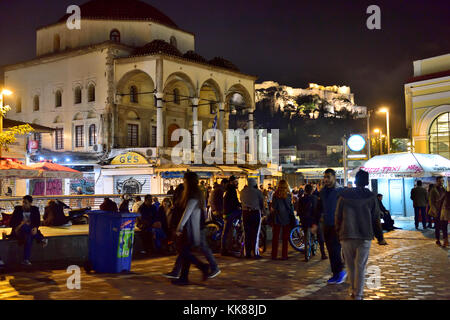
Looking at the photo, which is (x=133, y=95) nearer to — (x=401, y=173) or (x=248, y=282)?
(x=401, y=173)

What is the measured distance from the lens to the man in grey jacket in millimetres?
7215

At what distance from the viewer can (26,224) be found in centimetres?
1074

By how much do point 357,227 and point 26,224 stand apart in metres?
6.75

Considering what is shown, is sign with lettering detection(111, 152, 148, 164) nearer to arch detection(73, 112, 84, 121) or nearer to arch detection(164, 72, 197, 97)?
arch detection(73, 112, 84, 121)

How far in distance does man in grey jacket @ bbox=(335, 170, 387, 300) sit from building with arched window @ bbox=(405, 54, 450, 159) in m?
26.1

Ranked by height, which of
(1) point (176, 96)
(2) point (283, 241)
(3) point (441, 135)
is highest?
(1) point (176, 96)

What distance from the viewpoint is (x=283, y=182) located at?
11797mm

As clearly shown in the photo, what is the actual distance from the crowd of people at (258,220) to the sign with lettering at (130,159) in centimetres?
1782

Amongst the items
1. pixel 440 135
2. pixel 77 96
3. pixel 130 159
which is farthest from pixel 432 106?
pixel 77 96

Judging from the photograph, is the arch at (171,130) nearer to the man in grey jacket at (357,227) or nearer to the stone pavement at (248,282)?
the stone pavement at (248,282)

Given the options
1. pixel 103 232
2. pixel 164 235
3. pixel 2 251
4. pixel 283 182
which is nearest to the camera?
pixel 103 232
